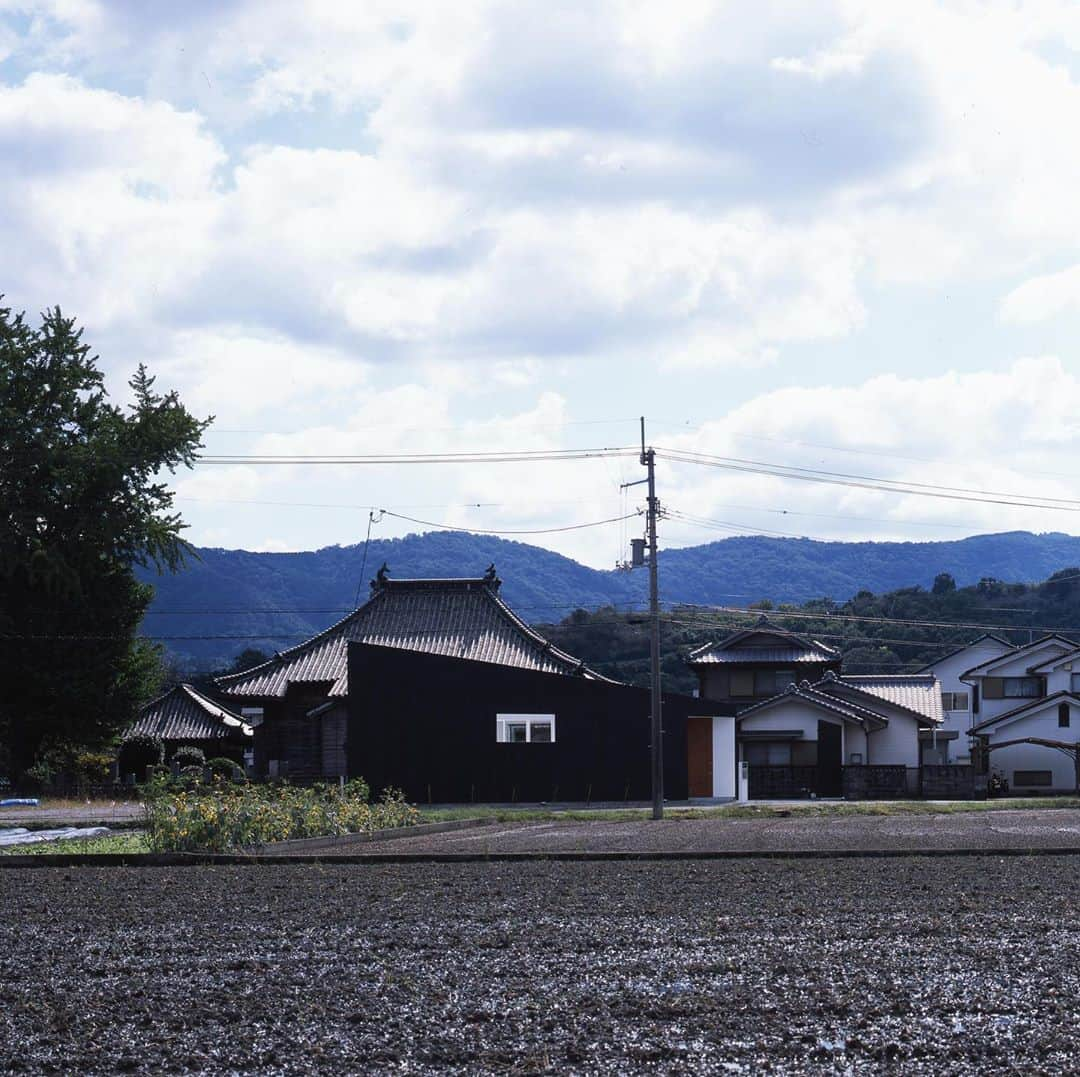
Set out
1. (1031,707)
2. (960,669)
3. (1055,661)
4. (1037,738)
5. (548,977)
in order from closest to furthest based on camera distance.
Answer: (548,977) → (1037,738) → (1031,707) → (1055,661) → (960,669)

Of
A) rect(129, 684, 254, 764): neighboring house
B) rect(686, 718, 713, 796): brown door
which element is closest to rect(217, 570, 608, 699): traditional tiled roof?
rect(686, 718, 713, 796): brown door

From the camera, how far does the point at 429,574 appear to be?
567 feet

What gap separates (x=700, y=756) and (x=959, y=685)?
2592cm

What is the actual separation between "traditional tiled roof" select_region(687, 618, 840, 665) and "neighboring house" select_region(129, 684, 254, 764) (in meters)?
16.3

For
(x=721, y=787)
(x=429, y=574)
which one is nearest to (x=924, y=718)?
(x=721, y=787)

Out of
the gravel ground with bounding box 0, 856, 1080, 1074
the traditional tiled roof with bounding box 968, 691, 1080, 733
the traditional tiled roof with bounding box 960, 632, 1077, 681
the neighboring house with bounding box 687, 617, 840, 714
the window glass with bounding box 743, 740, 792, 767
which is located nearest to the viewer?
the gravel ground with bounding box 0, 856, 1080, 1074

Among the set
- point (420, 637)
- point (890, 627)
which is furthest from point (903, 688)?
point (890, 627)

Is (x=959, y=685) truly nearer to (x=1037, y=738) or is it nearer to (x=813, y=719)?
(x=1037, y=738)

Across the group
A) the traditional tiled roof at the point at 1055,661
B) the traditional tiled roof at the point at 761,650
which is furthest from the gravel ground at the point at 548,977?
the traditional tiled roof at the point at 1055,661

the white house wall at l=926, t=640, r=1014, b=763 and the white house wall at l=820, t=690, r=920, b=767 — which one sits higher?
the white house wall at l=926, t=640, r=1014, b=763

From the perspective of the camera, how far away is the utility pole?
2808cm

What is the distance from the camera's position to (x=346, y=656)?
3916cm

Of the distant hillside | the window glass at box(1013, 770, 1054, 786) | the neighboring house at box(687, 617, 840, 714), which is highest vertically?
the distant hillside

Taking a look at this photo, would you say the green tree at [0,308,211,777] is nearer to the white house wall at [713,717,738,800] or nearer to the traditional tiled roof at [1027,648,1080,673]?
the white house wall at [713,717,738,800]
